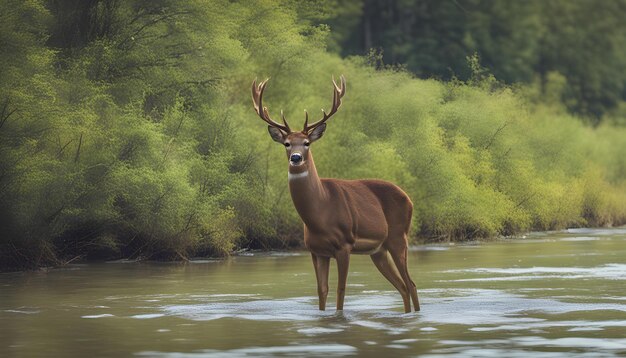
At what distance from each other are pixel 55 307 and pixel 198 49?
1846 centimetres

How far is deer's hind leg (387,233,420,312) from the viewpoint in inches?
768

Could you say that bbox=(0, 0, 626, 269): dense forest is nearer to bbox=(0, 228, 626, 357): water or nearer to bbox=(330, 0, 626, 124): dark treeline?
bbox=(0, 228, 626, 357): water

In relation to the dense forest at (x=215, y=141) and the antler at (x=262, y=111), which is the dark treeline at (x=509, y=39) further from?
the antler at (x=262, y=111)

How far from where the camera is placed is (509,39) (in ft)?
305

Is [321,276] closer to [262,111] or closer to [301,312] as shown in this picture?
[301,312]

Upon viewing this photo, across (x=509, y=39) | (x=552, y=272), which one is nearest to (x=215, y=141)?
(x=552, y=272)

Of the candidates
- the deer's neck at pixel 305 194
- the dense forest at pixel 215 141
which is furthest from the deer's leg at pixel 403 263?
the dense forest at pixel 215 141

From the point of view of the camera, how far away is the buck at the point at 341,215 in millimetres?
18891

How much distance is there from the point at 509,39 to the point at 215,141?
5883cm

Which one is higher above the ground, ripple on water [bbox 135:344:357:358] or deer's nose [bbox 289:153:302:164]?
deer's nose [bbox 289:153:302:164]

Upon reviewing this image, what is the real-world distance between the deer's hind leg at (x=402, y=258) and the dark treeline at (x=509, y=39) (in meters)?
60.9

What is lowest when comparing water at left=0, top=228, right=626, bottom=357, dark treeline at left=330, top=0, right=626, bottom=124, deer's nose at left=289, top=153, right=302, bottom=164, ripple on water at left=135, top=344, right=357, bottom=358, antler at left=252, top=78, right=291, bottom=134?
ripple on water at left=135, top=344, right=357, bottom=358

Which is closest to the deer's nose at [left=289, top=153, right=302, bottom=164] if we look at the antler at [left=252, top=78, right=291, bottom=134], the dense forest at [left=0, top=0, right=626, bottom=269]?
the antler at [left=252, top=78, right=291, bottom=134]

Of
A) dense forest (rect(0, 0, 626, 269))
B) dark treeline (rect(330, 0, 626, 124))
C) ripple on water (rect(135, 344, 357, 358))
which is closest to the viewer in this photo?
ripple on water (rect(135, 344, 357, 358))
